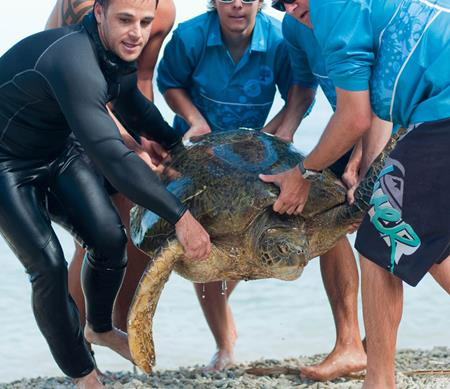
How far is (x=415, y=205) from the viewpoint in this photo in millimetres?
3037

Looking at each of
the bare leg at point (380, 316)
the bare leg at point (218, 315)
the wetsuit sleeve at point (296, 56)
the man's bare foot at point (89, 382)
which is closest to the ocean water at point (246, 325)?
the bare leg at point (218, 315)

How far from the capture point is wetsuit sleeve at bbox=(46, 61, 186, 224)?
3.09m

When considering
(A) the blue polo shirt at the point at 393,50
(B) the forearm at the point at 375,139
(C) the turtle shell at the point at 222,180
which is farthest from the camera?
(B) the forearm at the point at 375,139

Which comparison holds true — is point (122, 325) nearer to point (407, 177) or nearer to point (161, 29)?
point (161, 29)

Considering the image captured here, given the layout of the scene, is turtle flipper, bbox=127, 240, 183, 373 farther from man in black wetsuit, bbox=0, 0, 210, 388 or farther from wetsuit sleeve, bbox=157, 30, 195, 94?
wetsuit sleeve, bbox=157, 30, 195, 94

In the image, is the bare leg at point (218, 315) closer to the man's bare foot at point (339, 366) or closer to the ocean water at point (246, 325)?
the man's bare foot at point (339, 366)

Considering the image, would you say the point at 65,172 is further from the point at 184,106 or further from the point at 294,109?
the point at 294,109

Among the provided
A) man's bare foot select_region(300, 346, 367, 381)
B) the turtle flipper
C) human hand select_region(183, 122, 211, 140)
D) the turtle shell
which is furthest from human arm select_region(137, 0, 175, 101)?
man's bare foot select_region(300, 346, 367, 381)

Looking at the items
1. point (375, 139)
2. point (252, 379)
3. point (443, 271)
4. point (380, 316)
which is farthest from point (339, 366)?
point (375, 139)

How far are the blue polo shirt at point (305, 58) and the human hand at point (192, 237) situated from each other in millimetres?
931

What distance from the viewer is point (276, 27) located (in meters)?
4.25

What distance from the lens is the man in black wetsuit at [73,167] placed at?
3109 millimetres

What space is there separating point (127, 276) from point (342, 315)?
108cm

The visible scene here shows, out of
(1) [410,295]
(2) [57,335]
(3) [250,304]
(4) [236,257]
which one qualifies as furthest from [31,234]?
(1) [410,295]
